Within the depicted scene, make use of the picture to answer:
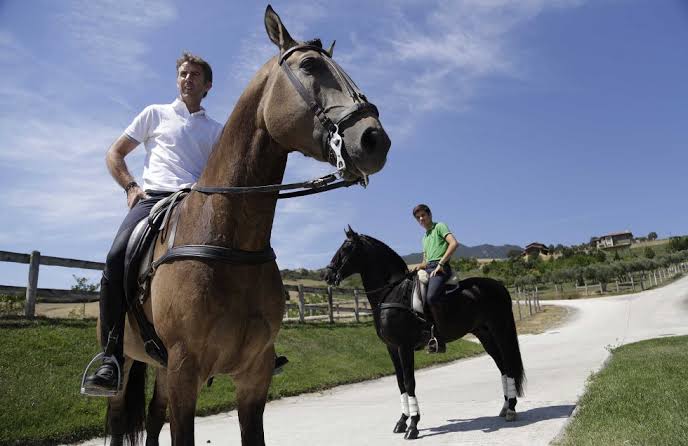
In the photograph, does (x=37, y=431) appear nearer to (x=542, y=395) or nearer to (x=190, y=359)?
(x=190, y=359)

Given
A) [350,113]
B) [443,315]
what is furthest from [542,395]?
[350,113]

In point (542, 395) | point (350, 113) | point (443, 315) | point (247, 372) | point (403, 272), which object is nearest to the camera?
point (350, 113)

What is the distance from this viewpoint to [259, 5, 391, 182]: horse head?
2156 millimetres

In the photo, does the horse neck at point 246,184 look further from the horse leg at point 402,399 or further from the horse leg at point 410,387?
the horse leg at point 402,399

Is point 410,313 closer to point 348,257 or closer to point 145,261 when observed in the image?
point 348,257

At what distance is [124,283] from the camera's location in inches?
117

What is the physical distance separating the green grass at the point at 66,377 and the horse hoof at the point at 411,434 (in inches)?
149

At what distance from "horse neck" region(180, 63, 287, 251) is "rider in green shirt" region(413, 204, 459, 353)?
15.7ft

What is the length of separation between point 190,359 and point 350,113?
1378mm

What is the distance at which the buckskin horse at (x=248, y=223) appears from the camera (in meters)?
2.33

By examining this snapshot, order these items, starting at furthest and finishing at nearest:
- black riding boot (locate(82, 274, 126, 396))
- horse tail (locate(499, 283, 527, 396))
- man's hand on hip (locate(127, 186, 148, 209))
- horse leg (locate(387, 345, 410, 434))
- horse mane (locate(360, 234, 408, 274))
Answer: horse mane (locate(360, 234, 408, 274)) < horse tail (locate(499, 283, 527, 396)) < horse leg (locate(387, 345, 410, 434)) < man's hand on hip (locate(127, 186, 148, 209)) < black riding boot (locate(82, 274, 126, 396))

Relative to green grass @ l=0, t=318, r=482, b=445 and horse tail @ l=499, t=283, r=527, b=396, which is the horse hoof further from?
green grass @ l=0, t=318, r=482, b=445

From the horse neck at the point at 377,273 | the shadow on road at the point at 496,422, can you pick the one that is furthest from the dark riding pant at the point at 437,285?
the shadow on road at the point at 496,422

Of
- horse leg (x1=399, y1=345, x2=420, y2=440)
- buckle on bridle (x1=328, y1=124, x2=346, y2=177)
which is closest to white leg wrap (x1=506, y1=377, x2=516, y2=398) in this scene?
horse leg (x1=399, y1=345, x2=420, y2=440)
